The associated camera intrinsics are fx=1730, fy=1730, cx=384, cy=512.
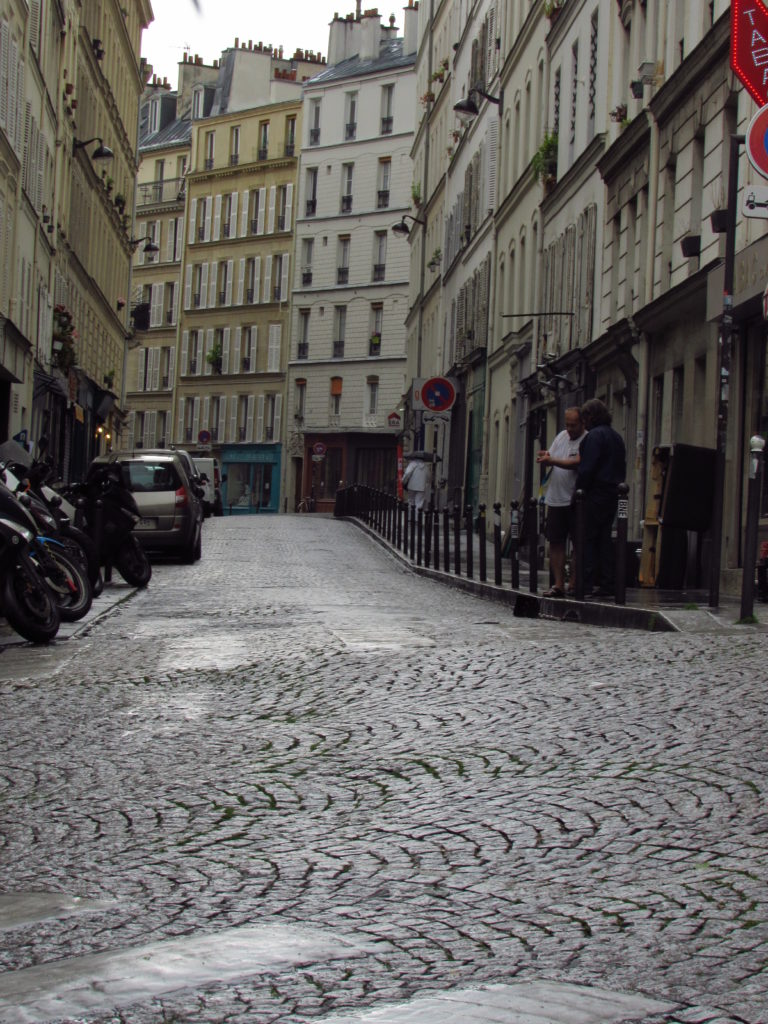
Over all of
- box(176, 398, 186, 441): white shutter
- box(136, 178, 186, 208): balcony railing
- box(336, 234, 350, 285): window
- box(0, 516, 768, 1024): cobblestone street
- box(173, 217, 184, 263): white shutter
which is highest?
box(136, 178, 186, 208): balcony railing

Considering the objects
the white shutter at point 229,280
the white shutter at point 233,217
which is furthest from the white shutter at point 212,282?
the white shutter at point 233,217

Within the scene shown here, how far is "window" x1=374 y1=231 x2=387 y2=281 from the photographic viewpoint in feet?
278

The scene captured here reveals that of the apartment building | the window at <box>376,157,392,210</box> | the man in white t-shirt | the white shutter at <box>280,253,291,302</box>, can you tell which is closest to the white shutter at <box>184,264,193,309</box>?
the white shutter at <box>280,253,291,302</box>

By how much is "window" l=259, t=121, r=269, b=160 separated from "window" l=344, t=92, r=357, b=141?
566cm

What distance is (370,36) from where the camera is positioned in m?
89.1

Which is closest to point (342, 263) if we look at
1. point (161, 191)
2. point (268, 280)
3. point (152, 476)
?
point (268, 280)

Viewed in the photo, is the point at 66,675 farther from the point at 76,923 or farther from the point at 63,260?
the point at 63,260

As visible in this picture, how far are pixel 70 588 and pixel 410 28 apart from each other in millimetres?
76497

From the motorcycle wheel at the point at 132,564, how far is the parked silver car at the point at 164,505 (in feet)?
16.9

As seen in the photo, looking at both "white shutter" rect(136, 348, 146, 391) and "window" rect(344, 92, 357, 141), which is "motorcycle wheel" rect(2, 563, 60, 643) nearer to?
"window" rect(344, 92, 357, 141)

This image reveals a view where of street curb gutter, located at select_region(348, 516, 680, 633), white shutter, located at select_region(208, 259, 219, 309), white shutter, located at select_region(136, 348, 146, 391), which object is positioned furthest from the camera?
white shutter, located at select_region(136, 348, 146, 391)

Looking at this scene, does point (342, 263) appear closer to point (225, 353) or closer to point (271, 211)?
point (271, 211)

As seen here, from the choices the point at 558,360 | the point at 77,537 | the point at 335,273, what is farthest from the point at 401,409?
the point at 77,537

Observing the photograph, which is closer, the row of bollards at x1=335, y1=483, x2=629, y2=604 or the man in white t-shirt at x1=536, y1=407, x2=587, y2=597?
the row of bollards at x1=335, y1=483, x2=629, y2=604
